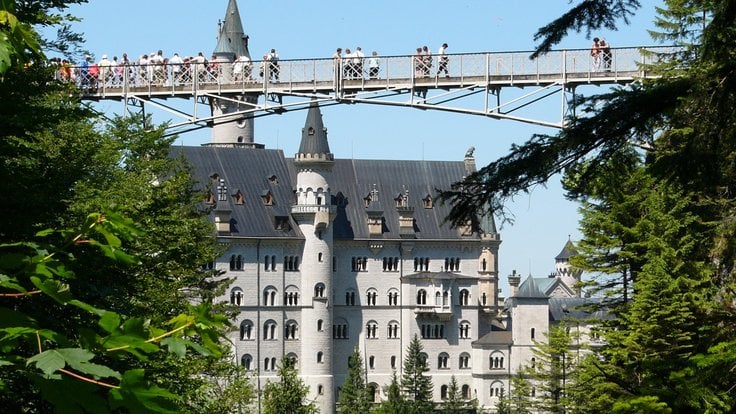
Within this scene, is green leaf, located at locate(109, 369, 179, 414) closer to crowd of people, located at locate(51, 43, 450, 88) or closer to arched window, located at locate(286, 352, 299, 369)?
crowd of people, located at locate(51, 43, 450, 88)

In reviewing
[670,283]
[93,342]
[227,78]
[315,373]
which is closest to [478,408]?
[315,373]

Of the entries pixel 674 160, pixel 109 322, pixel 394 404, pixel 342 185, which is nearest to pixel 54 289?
pixel 109 322

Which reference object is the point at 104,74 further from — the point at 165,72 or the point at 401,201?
Result: the point at 401,201

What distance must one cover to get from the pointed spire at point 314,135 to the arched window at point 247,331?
1444 centimetres

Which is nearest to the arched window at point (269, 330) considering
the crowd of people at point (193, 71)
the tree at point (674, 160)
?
the crowd of people at point (193, 71)

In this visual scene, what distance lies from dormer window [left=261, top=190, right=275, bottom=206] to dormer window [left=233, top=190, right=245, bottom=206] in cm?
168

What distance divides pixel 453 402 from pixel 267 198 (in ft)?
72.1

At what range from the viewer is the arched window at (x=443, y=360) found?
151125 millimetres

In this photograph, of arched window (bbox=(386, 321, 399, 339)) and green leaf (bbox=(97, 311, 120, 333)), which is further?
arched window (bbox=(386, 321, 399, 339))

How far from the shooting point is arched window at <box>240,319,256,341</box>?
142500 millimetres

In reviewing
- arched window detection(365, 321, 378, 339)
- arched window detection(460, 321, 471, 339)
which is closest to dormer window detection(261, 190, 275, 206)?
arched window detection(365, 321, 378, 339)

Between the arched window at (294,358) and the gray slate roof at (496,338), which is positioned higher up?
the gray slate roof at (496,338)

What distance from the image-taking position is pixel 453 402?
463 ft

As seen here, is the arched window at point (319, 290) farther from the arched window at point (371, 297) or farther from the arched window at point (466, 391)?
the arched window at point (466, 391)
